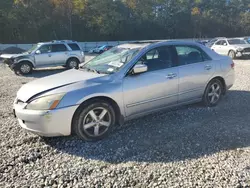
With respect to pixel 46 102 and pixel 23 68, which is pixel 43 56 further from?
pixel 46 102

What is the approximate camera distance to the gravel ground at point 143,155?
2.92 m

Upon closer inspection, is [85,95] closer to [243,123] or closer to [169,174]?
[169,174]

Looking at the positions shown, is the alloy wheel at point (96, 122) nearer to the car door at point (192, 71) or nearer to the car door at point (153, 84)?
the car door at point (153, 84)

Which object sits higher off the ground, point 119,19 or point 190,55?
point 119,19

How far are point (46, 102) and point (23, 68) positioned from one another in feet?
31.1

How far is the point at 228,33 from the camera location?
51.5 meters

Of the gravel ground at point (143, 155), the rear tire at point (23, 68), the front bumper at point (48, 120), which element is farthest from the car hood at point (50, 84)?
the rear tire at point (23, 68)

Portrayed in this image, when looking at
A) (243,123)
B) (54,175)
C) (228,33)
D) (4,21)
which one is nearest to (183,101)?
(243,123)

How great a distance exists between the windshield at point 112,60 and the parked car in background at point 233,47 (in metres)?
13.8

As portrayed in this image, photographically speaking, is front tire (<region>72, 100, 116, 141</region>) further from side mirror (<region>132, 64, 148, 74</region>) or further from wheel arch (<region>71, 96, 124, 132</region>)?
side mirror (<region>132, 64, 148, 74</region>)

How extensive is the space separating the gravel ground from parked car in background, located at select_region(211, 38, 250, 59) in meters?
12.9

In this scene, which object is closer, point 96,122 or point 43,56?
point 96,122

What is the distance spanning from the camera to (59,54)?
1304cm

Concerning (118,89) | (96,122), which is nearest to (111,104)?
(118,89)
